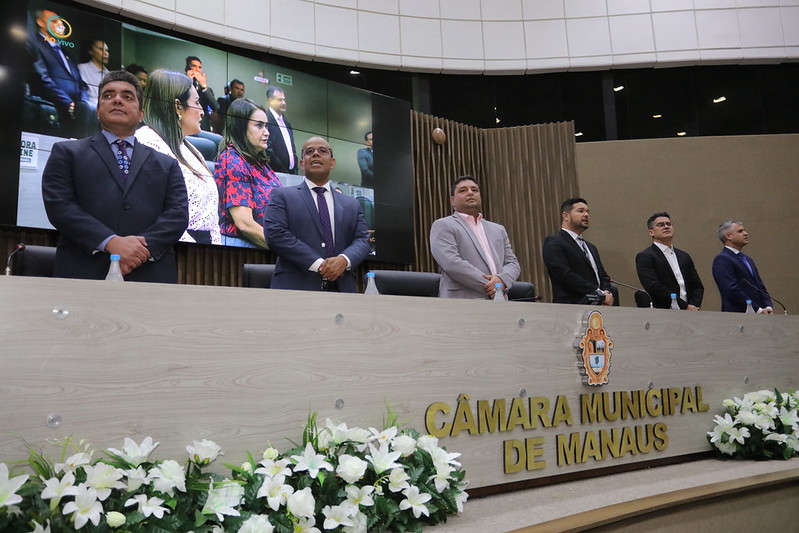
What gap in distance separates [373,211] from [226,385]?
4.29 m

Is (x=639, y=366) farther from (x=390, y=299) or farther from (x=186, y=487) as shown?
(x=186, y=487)

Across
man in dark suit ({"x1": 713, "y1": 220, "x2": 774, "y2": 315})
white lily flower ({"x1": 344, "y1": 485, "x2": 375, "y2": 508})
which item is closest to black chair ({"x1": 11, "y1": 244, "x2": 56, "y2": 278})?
white lily flower ({"x1": 344, "y1": 485, "x2": 375, "y2": 508})

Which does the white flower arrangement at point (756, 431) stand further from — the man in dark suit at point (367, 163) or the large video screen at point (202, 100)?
the man in dark suit at point (367, 163)

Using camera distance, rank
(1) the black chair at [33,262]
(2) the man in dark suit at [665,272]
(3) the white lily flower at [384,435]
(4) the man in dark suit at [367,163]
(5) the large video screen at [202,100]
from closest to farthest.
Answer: (3) the white lily flower at [384,435]
(1) the black chair at [33,262]
(2) the man in dark suit at [665,272]
(5) the large video screen at [202,100]
(4) the man in dark suit at [367,163]

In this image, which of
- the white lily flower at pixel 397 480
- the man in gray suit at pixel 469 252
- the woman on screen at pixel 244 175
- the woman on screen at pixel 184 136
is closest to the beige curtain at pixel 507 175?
the woman on screen at pixel 244 175

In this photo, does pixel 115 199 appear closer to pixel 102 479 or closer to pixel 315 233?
pixel 315 233

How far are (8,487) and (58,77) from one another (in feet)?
12.7

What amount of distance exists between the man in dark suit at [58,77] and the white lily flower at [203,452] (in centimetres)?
353

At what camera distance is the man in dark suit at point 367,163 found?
232 inches

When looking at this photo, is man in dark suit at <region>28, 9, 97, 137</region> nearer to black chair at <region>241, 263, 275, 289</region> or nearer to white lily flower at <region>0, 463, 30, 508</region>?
black chair at <region>241, 263, 275, 289</region>

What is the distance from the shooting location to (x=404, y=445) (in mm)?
1798

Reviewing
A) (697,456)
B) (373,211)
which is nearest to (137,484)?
(697,456)

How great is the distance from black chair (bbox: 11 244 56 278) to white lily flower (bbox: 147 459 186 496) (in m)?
1.28

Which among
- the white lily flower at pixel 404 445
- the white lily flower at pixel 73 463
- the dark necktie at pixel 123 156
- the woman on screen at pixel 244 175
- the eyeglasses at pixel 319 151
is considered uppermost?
the woman on screen at pixel 244 175
